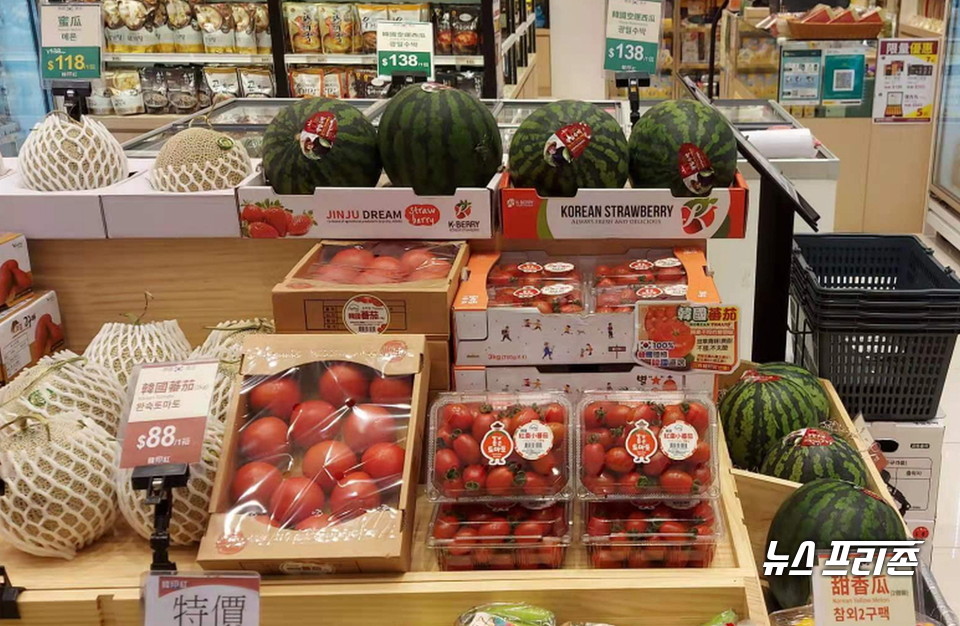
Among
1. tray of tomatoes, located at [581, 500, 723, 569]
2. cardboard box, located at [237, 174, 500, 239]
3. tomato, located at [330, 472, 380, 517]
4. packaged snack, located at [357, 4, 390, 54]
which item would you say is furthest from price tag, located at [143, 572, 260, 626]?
packaged snack, located at [357, 4, 390, 54]

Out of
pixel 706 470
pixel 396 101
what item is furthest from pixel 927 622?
pixel 396 101

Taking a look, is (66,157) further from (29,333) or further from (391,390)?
(391,390)

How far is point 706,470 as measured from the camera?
4.96 ft

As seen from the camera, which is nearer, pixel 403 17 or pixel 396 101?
pixel 396 101

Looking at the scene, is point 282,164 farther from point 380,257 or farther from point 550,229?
point 550,229

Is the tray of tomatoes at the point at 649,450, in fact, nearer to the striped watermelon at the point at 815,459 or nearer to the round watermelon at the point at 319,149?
the striped watermelon at the point at 815,459

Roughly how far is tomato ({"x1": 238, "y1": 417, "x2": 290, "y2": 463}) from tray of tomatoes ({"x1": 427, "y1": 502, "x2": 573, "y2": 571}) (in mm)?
279

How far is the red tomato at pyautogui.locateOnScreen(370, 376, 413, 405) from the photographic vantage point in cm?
161

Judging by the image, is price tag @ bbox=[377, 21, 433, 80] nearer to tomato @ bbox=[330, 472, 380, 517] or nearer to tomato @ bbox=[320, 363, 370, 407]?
tomato @ bbox=[320, 363, 370, 407]

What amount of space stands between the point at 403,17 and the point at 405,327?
13.2ft

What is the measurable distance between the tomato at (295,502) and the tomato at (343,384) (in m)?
0.17

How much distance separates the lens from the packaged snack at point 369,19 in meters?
5.37

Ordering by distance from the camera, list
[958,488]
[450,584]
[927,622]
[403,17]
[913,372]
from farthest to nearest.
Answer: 1. [403,17]
2. [958,488]
3. [913,372]
4. [927,622]
5. [450,584]

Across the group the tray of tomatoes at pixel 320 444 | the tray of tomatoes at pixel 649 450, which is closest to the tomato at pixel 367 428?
the tray of tomatoes at pixel 320 444
